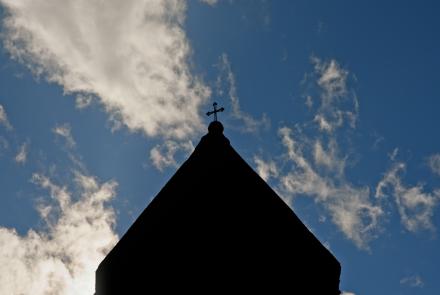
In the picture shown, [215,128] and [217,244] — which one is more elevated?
[215,128]

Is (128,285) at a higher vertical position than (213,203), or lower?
lower

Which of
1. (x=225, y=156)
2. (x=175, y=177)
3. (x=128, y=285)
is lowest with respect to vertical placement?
(x=128, y=285)

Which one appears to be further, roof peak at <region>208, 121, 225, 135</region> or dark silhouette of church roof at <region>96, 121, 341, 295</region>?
roof peak at <region>208, 121, 225, 135</region>

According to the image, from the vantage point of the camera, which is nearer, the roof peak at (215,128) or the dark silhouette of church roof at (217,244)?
the dark silhouette of church roof at (217,244)

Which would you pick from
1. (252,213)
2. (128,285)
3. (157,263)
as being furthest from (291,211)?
(128,285)

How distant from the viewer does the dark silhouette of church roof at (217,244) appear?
895 cm

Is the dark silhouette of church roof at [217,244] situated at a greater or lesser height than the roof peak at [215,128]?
lesser

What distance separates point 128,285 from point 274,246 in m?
3.11

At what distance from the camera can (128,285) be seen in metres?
9.51

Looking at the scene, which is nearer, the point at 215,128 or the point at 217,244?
the point at 217,244

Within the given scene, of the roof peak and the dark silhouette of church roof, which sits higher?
the roof peak

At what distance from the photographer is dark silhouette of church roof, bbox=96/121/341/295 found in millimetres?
8945

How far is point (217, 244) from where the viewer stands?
9.03 metres

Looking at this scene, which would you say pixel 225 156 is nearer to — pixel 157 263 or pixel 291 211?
pixel 291 211
